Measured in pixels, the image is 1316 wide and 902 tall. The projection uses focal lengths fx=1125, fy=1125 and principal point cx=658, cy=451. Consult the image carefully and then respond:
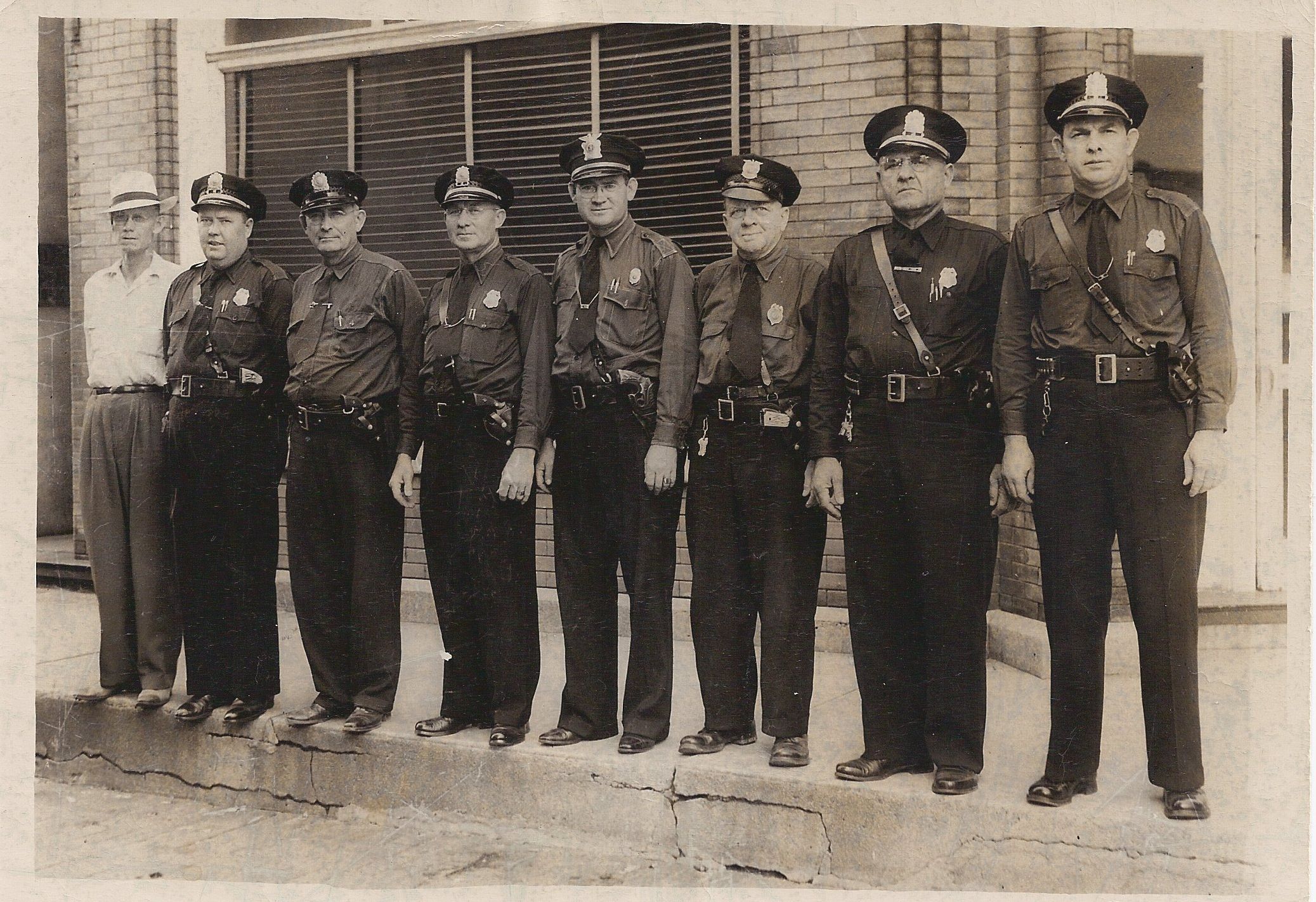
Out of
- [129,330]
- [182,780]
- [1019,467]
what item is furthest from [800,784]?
[129,330]

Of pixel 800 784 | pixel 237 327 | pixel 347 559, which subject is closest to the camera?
pixel 800 784

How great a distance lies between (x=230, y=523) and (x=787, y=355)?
2433 millimetres

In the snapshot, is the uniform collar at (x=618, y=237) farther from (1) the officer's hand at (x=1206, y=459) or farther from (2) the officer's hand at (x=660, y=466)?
(1) the officer's hand at (x=1206, y=459)

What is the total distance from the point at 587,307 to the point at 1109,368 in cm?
180

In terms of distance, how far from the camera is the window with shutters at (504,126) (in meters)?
5.07

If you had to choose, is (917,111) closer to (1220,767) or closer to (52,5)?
(1220,767)

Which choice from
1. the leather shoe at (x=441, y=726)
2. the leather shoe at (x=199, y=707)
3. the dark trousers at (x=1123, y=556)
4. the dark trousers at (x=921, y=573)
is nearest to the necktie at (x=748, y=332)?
the dark trousers at (x=921, y=573)

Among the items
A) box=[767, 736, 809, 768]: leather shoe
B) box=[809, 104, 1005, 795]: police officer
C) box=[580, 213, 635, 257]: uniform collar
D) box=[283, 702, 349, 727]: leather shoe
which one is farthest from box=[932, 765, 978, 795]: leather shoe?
box=[283, 702, 349, 727]: leather shoe

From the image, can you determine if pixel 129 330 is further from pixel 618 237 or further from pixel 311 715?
pixel 618 237

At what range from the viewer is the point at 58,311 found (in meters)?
4.72

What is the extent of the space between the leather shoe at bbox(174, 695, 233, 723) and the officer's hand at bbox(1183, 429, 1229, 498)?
12.6 feet

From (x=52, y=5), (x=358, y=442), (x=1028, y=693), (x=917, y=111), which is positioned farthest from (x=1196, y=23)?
(x=52, y=5)

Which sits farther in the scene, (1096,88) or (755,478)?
(755,478)

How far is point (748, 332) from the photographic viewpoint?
12.9 feet
